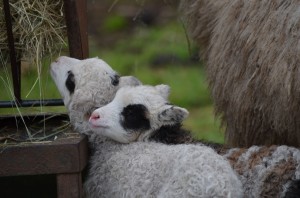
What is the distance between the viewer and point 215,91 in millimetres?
3881

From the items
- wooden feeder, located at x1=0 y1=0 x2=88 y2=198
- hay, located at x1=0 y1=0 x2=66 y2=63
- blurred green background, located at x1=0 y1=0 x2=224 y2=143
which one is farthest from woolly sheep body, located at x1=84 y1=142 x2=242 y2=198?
blurred green background, located at x1=0 y1=0 x2=224 y2=143

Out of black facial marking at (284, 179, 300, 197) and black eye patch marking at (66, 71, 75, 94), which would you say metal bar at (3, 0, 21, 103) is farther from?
black facial marking at (284, 179, 300, 197)

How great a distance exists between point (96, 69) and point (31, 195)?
609 millimetres

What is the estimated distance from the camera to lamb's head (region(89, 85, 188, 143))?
3375mm

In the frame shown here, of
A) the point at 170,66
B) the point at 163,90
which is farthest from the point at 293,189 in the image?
the point at 170,66

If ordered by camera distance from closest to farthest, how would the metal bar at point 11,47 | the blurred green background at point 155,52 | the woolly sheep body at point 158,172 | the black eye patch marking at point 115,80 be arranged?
the woolly sheep body at point 158,172 < the metal bar at point 11,47 < the black eye patch marking at point 115,80 < the blurred green background at point 155,52

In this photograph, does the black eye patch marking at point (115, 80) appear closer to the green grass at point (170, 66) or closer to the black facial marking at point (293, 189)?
the black facial marking at point (293, 189)

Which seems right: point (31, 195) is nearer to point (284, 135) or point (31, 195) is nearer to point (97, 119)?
point (97, 119)

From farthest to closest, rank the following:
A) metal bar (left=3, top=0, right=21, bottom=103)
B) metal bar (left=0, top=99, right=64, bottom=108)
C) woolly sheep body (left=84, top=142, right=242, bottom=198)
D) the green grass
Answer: the green grass, metal bar (left=0, top=99, right=64, bottom=108), metal bar (left=3, top=0, right=21, bottom=103), woolly sheep body (left=84, top=142, right=242, bottom=198)

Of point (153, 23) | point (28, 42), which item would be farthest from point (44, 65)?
point (153, 23)

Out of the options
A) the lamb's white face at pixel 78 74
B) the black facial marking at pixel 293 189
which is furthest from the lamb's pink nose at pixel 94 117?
the black facial marking at pixel 293 189

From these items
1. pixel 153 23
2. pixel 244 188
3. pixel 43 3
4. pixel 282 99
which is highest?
pixel 43 3

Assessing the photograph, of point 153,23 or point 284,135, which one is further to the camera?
point 153,23

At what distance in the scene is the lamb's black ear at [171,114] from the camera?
3.37m
